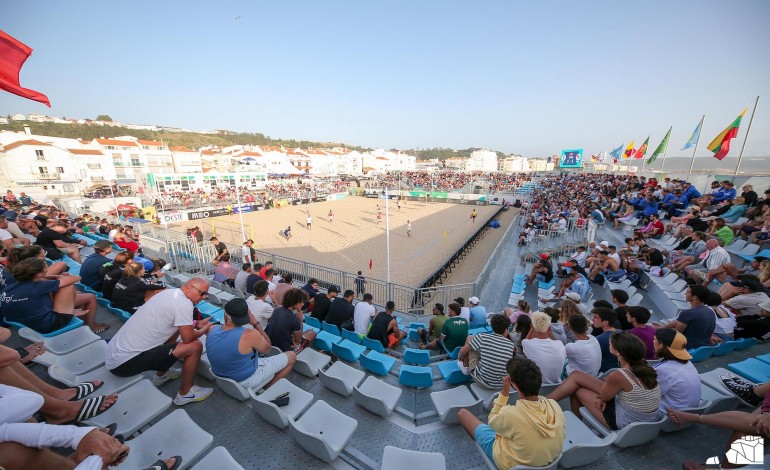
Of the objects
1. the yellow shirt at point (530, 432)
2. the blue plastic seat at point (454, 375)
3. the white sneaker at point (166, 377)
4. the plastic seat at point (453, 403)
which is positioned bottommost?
the blue plastic seat at point (454, 375)

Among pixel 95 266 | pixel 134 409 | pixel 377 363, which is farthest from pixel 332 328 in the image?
pixel 95 266

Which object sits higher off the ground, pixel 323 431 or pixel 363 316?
pixel 323 431

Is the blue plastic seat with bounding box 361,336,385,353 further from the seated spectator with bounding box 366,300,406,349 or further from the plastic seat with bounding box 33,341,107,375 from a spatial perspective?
the plastic seat with bounding box 33,341,107,375

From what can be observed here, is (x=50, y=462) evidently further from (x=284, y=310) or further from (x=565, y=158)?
(x=565, y=158)

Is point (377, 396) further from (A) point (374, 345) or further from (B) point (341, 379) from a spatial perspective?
(A) point (374, 345)

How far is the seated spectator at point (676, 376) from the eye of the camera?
9.55ft

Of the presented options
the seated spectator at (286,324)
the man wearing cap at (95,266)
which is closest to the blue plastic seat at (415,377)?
the seated spectator at (286,324)

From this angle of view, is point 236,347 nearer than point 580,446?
No

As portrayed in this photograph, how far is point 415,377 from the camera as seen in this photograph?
3.93 m

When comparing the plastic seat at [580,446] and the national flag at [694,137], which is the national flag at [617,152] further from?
the plastic seat at [580,446]

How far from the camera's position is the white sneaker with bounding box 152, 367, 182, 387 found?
11.6ft

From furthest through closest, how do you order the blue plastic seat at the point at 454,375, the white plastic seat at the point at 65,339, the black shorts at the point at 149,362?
the blue plastic seat at the point at 454,375
the white plastic seat at the point at 65,339
the black shorts at the point at 149,362

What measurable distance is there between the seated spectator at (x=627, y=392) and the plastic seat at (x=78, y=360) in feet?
19.0

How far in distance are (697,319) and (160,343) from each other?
24.3ft
